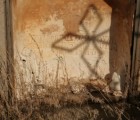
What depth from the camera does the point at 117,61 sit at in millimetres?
6906

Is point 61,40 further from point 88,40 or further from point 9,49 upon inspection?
point 9,49

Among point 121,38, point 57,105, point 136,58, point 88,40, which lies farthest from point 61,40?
point 57,105

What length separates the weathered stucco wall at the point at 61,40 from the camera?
6.68m

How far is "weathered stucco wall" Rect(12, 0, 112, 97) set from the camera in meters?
6.68

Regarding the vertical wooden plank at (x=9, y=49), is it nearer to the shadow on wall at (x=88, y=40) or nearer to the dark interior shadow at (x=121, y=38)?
the shadow on wall at (x=88, y=40)

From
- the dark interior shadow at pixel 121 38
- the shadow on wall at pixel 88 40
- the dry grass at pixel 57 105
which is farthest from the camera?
the shadow on wall at pixel 88 40

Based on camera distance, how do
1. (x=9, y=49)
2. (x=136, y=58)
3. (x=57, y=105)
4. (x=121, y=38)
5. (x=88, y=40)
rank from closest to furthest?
1. (x=57, y=105)
2. (x=9, y=49)
3. (x=136, y=58)
4. (x=121, y=38)
5. (x=88, y=40)

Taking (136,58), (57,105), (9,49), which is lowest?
(57,105)

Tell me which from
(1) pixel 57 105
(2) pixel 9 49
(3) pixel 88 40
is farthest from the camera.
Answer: (3) pixel 88 40

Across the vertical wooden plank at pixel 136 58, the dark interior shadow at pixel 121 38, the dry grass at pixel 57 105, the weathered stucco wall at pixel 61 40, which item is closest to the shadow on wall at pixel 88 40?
the weathered stucco wall at pixel 61 40

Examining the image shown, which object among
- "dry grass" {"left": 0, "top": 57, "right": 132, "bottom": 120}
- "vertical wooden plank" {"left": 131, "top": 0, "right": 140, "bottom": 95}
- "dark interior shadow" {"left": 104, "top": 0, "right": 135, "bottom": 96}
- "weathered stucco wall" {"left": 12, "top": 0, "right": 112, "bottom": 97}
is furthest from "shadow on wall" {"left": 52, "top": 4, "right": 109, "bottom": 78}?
"vertical wooden plank" {"left": 131, "top": 0, "right": 140, "bottom": 95}

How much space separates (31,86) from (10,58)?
0.50 metres

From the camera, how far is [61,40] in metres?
6.87

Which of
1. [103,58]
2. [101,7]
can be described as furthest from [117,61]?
[101,7]
